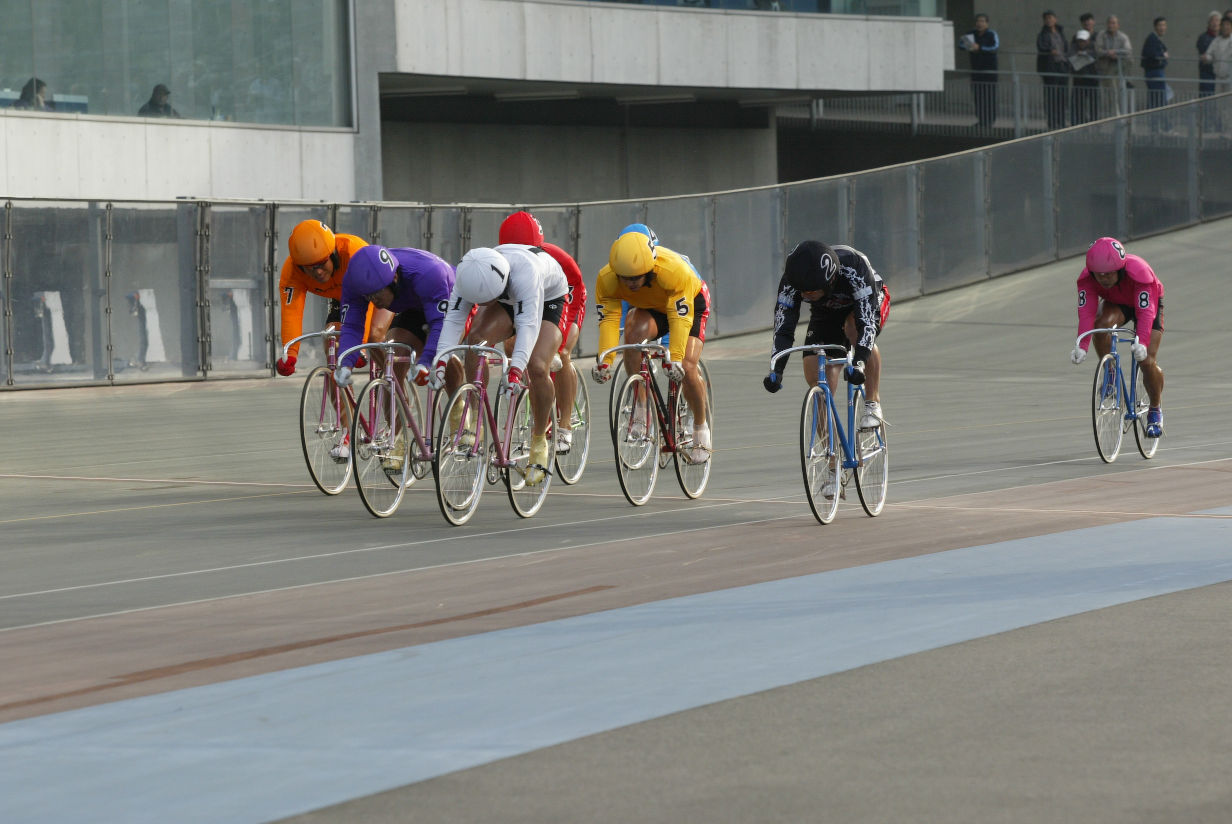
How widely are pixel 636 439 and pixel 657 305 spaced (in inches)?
37.2

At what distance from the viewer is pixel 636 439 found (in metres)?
11.1

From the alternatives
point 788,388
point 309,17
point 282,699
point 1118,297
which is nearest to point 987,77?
point 309,17

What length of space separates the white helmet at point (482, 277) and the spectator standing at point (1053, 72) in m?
26.1

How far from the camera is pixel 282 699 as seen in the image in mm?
5934

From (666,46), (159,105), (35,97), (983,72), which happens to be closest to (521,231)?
(35,97)

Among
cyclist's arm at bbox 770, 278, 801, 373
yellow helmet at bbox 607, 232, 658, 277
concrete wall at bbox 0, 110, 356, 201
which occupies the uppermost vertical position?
concrete wall at bbox 0, 110, 356, 201

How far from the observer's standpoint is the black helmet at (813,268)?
9.70 m

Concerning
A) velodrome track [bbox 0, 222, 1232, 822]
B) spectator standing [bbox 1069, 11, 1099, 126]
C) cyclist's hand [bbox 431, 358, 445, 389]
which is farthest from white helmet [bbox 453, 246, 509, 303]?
spectator standing [bbox 1069, 11, 1099, 126]

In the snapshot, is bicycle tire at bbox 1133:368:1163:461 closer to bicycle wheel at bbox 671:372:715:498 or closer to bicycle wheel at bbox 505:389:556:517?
bicycle wheel at bbox 671:372:715:498

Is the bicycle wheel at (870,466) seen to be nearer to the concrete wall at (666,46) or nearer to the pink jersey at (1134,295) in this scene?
the pink jersey at (1134,295)

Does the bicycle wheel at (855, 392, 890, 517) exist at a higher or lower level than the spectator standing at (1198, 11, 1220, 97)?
lower

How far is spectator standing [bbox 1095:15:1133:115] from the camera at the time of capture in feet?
109

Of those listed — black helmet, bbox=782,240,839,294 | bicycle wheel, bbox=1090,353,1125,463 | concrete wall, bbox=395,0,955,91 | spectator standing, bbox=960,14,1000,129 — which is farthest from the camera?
spectator standing, bbox=960,14,1000,129

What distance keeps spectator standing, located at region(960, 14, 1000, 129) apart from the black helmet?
26925 millimetres
